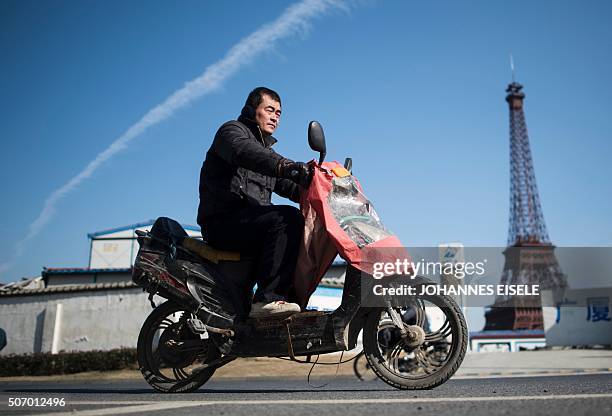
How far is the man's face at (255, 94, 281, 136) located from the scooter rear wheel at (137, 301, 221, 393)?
138 cm

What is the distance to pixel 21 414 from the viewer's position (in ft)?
7.50

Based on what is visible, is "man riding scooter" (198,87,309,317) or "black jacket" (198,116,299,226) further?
"black jacket" (198,116,299,226)

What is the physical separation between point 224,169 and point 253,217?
0.43 meters

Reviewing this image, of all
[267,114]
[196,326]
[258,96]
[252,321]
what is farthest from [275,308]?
[258,96]

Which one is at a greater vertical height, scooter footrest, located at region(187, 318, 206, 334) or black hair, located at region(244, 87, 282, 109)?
black hair, located at region(244, 87, 282, 109)

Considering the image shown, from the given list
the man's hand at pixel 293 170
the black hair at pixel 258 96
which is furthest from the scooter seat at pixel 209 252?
the black hair at pixel 258 96

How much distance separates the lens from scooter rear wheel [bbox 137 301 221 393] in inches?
142

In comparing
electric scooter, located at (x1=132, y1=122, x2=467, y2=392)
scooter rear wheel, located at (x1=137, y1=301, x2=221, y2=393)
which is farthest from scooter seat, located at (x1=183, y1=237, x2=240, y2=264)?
scooter rear wheel, located at (x1=137, y1=301, x2=221, y2=393)

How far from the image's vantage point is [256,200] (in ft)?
12.1

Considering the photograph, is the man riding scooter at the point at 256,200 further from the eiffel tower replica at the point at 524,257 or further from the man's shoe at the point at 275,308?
the eiffel tower replica at the point at 524,257

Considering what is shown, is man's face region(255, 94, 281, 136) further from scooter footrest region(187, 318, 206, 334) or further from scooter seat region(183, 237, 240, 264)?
scooter footrest region(187, 318, 206, 334)

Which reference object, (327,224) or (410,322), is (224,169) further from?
(410,322)

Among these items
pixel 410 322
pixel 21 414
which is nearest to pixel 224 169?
pixel 410 322

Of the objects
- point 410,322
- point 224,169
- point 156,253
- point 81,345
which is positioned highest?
point 224,169
